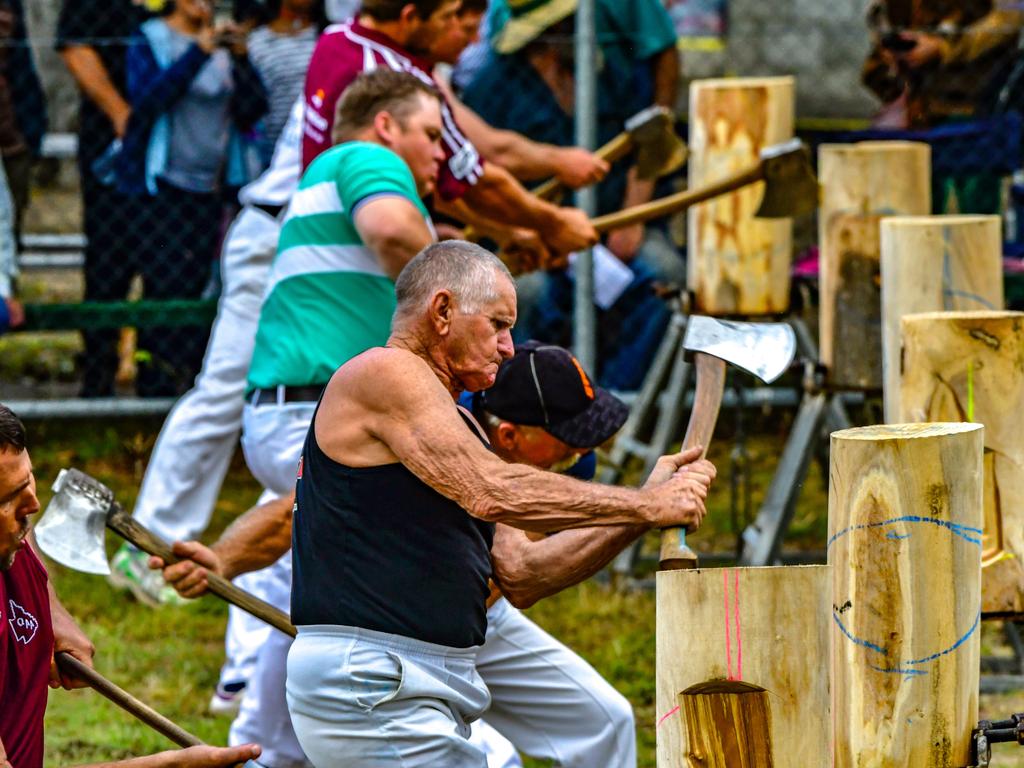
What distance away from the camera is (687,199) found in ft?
19.9

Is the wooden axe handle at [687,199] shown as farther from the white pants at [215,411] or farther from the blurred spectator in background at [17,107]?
the blurred spectator in background at [17,107]

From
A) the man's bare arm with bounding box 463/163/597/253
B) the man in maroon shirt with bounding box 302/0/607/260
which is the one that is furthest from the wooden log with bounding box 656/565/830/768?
the man's bare arm with bounding box 463/163/597/253

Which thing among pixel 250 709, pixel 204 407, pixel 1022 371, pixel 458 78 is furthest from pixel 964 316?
pixel 458 78

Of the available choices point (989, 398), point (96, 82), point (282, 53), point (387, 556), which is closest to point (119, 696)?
point (387, 556)

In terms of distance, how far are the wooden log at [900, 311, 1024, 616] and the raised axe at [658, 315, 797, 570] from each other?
43 cm

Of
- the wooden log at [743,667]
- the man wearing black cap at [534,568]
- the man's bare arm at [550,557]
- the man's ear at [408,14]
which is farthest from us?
the man's ear at [408,14]

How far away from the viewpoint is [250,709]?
4.73 m

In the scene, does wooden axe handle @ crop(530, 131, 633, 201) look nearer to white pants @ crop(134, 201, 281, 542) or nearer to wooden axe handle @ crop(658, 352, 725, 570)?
white pants @ crop(134, 201, 281, 542)

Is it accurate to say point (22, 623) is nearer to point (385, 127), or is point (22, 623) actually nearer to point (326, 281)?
point (326, 281)

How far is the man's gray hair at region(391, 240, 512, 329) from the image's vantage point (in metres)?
3.34

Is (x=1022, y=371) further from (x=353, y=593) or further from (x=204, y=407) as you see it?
(x=204, y=407)

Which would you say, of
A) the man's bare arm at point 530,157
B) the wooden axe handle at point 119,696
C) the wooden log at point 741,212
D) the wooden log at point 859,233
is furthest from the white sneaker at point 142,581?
the wooden axe handle at point 119,696

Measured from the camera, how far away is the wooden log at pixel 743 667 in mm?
3080

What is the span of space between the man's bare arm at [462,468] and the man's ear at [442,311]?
8 cm
